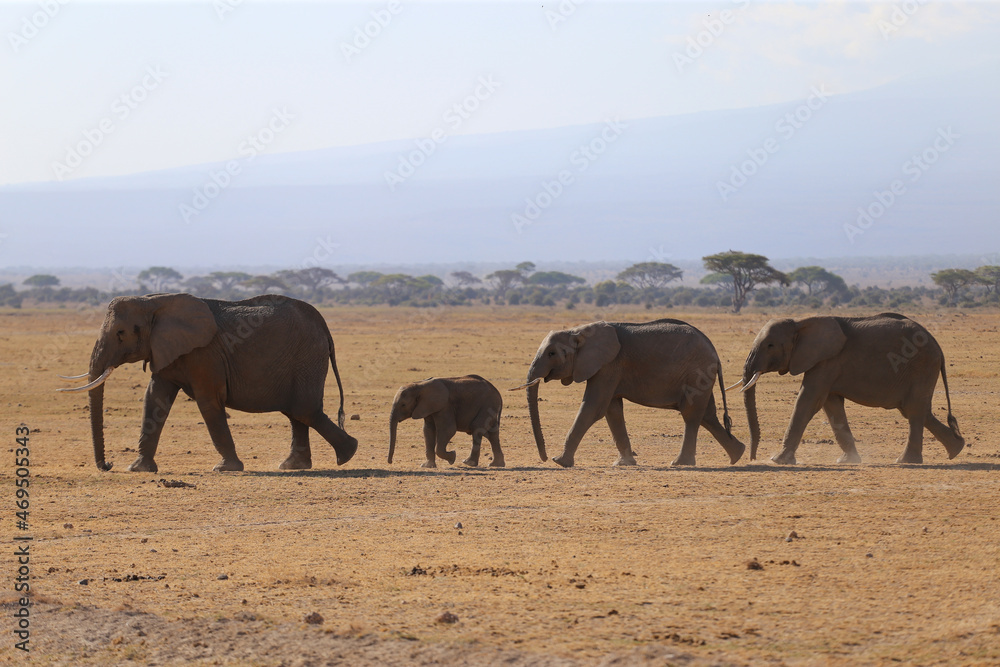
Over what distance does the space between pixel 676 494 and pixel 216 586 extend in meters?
5.32

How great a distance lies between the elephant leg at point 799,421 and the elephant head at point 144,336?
24.6 ft

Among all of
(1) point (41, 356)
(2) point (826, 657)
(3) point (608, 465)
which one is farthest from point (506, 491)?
(1) point (41, 356)

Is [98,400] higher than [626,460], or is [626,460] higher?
[98,400]

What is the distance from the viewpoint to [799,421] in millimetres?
14922

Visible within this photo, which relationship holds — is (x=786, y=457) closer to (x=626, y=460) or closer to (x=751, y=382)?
(x=751, y=382)

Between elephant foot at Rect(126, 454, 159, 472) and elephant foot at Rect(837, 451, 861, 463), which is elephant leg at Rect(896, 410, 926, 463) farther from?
elephant foot at Rect(126, 454, 159, 472)

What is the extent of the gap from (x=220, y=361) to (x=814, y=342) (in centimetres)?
775

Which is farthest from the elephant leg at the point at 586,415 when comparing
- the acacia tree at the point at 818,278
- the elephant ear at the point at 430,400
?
the acacia tree at the point at 818,278

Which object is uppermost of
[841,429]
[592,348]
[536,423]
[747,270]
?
[747,270]

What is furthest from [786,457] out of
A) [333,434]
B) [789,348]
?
[333,434]

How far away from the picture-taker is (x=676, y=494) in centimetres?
1205

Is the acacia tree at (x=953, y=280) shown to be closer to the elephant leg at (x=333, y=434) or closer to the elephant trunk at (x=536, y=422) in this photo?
the elephant trunk at (x=536, y=422)

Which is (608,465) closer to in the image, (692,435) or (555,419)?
(692,435)

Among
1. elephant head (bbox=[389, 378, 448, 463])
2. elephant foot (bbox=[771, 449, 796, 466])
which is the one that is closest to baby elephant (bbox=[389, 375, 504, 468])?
elephant head (bbox=[389, 378, 448, 463])
